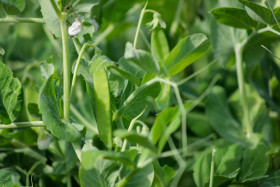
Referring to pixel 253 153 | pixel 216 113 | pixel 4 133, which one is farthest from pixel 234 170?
pixel 4 133

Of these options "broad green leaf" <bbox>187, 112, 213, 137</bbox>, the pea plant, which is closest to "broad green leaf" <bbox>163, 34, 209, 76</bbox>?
the pea plant

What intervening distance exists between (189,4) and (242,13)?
10.7 inches

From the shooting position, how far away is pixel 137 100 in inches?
12.9

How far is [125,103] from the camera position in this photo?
0.32 m

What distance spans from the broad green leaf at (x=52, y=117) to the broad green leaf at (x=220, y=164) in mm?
153

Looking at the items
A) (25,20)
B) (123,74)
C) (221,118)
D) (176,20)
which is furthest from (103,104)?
(176,20)

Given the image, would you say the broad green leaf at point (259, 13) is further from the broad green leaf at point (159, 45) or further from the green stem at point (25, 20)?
the green stem at point (25, 20)

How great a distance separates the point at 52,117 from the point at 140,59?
87 millimetres

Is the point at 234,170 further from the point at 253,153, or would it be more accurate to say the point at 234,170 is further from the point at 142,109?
the point at 142,109

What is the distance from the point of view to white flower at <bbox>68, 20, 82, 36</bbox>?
1.11 ft

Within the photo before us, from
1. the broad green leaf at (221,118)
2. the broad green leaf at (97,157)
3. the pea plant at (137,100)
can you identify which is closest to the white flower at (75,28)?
the pea plant at (137,100)

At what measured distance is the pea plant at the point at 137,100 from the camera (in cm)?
29

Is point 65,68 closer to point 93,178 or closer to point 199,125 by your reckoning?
point 93,178

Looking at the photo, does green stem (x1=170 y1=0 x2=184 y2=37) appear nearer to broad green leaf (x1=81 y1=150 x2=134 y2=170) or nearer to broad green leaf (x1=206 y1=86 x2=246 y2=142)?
broad green leaf (x1=206 y1=86 x2=246 y2=142)
